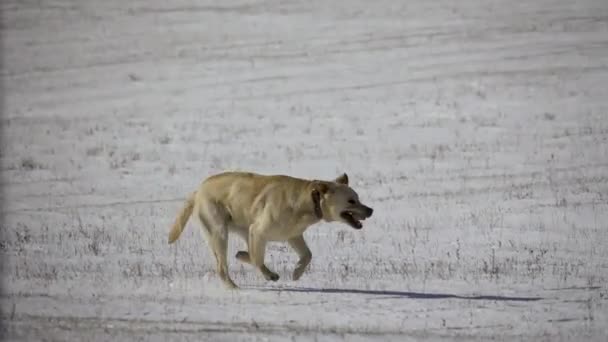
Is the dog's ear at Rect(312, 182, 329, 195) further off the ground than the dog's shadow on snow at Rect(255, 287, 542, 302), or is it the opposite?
the dog's ear at Rect(312, 182, 329, 195)

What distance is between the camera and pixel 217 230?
9922mm

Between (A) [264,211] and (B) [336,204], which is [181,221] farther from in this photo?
(B) [336,204]

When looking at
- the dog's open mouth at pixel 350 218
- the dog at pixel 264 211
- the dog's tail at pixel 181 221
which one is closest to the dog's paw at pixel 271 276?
the dog at pixel 264 211

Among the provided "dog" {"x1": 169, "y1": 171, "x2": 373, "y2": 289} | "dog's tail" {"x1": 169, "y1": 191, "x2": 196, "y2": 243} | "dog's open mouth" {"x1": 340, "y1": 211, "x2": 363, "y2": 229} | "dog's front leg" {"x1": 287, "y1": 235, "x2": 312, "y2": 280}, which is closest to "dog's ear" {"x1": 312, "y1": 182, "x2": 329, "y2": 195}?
"dog" {"x1": 169, "y1": 171, "x2": 373, "y2": 289}

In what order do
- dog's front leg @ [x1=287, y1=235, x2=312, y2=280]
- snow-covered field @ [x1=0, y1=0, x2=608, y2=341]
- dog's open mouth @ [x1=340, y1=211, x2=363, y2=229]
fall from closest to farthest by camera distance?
snow-covered field @ [x1=0, y1=0, x2=608, y2=341] < dog's open mouth @ [x1=340, y1=211, x2=363, y2=229] < dog's front leg @ [x1=287, y1=235, x2=312, y2=280]

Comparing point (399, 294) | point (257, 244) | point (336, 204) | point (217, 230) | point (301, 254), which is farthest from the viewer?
point (301, 254)

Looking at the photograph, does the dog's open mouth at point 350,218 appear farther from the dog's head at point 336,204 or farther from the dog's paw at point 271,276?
the dog's paw at point 271,276

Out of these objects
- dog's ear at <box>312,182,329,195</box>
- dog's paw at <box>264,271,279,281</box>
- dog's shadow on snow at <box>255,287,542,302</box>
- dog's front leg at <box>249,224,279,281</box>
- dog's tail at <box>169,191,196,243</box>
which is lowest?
dog's shadow on snow at <box>255,287,542,302</box>

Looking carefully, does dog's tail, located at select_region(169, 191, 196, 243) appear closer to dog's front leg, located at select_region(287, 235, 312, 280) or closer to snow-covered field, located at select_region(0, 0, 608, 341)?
snow-covered field, located at select_region(0, 0, 608, 341)

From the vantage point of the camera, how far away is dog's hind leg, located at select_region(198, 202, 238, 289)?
32.2ft

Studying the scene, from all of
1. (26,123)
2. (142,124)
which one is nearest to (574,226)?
(142,124)

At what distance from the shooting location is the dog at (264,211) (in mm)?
9641

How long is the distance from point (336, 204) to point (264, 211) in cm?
68

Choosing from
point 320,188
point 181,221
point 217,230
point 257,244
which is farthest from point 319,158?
point 257,244
